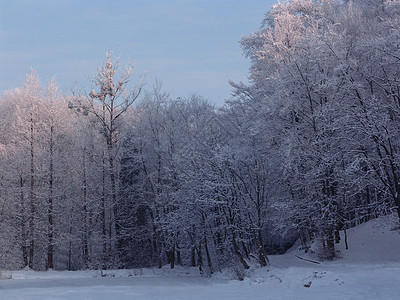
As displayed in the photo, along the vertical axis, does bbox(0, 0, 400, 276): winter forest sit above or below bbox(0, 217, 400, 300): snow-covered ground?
above

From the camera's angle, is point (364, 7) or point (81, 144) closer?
point (81, 144)

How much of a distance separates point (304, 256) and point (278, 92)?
937 cm

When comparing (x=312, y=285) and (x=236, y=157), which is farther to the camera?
(x=236, y=157)

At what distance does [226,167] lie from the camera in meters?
23.4

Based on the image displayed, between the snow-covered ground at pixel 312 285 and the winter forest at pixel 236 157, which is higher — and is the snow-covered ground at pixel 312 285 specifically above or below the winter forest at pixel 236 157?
below

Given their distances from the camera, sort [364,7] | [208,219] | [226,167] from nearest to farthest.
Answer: [226,167], [208,219], [364,7]

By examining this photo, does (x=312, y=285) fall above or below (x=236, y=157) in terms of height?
below

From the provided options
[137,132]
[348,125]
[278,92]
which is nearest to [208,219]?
[278,92]

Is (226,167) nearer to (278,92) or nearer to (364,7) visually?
(278,92)

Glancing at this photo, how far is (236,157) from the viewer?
22.3 meters

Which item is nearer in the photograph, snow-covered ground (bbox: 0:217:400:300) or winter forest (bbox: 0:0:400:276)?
snow-covered ground (bbox: 0:217:400:300)

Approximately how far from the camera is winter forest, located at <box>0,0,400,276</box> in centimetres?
2077

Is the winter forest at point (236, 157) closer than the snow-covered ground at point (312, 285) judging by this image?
No

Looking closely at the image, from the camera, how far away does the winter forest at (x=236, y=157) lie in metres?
20.8
